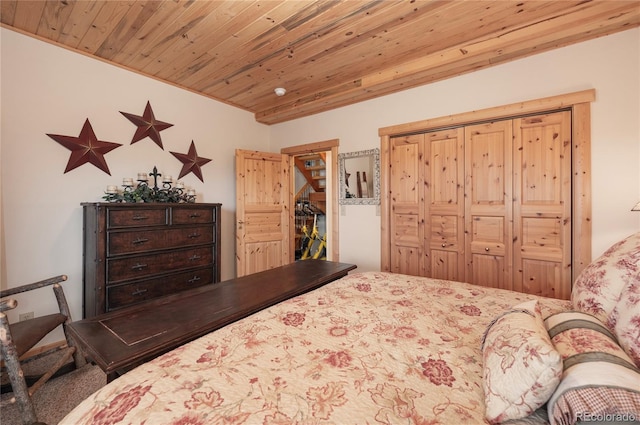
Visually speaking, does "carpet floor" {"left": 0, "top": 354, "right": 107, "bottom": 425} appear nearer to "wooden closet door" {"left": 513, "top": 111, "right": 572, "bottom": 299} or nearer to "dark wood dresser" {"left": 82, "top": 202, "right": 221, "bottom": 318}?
"dark wood dresser" {"left": 82, "top": 202, "right": 221, "bottom": 318}

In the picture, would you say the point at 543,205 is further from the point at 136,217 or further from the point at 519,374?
the point at 136,217

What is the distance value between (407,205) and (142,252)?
2.67 m

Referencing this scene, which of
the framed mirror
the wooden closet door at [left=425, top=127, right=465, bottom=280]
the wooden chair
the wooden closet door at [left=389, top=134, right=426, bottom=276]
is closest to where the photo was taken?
the wooden chair

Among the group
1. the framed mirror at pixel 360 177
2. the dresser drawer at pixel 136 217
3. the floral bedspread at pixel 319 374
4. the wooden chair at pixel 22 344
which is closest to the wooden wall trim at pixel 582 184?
the floral bedspread at pixel 319 374

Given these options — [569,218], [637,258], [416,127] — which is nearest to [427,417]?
[637,258]

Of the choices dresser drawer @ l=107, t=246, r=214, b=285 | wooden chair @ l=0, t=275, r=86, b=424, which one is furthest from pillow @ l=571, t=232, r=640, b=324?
dresser drawer @ l=107, t=246, r=214, b=285

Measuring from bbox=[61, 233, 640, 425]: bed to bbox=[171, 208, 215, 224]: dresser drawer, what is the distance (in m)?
1.79

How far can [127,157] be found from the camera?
2832 millimetres

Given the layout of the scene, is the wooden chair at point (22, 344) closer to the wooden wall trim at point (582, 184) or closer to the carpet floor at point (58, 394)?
the carpet floor at point (58, 394)

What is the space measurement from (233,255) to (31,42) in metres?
2.76

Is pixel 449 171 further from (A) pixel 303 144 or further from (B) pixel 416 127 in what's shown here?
(A) pixel 303 144

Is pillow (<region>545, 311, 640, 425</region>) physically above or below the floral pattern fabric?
below

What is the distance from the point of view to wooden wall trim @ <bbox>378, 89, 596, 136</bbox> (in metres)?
2.24

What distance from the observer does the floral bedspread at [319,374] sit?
0.72m
